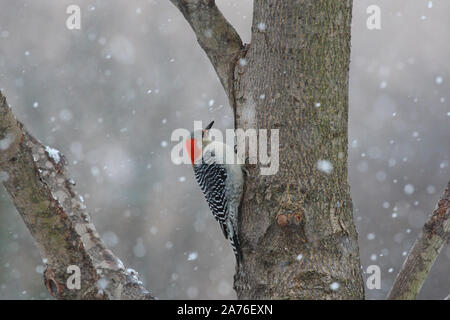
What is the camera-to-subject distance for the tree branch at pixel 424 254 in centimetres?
316

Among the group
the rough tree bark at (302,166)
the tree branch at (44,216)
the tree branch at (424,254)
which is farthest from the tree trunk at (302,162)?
the tree branch at (44,216)

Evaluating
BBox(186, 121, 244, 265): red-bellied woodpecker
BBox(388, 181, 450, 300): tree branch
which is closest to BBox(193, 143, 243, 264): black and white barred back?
BBox(186, 121, 244, 265): red-bellied woodpecker

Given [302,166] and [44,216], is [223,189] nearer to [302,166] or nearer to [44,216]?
[302,166]

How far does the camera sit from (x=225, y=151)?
4.31 metres

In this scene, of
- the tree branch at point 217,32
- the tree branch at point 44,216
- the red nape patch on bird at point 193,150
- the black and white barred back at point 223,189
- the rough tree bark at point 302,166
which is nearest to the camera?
the tree branch at point 44,216

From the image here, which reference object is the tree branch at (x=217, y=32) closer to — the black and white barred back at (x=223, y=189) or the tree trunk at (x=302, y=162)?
the tree trunk at (x=302, y=162)

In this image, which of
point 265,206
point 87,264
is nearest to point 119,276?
point 87,264

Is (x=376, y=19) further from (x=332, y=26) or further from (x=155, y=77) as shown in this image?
(x=155, y=77)

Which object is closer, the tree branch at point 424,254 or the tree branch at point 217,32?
the tree branch at point 424,254

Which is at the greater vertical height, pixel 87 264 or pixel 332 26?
pixel 332 26

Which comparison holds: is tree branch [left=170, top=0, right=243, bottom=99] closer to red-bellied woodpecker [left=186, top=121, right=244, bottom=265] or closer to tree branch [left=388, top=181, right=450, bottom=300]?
red-bellied woodpecker [left=186, top=121, right=244, bottom=265]

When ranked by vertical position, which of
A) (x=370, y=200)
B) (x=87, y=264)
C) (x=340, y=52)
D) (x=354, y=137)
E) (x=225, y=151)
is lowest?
(x=370, y=200)

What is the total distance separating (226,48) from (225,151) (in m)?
0.95

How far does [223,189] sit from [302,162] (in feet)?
3.48
